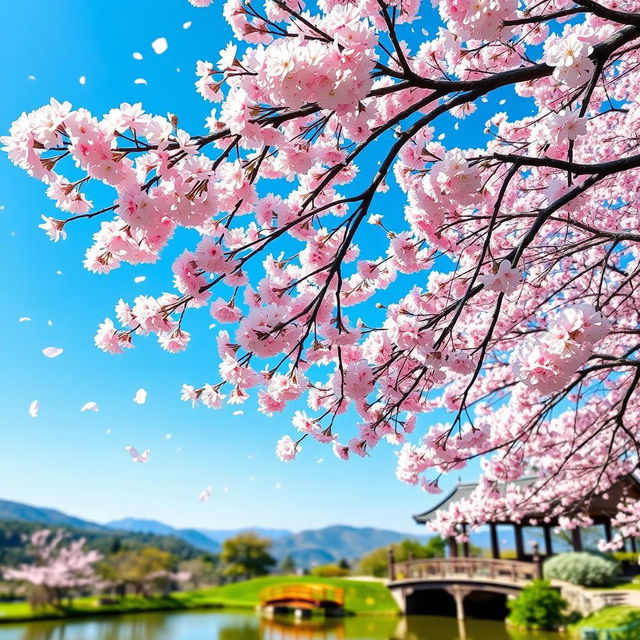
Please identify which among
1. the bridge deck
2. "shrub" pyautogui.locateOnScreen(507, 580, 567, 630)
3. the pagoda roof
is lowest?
"shrub" pyautogui.locateOnScreen(507, 580, 567, 630)

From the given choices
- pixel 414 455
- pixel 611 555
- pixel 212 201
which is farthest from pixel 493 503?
pixel 611 555

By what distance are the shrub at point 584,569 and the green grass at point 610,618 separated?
7.20 ft

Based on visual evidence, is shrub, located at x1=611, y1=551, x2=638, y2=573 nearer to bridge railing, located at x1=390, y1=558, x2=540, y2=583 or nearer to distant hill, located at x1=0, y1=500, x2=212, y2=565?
bridge railing, located at x1=390, y1=558, x2=540, y2=583

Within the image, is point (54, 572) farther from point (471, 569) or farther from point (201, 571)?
point (471, 569)

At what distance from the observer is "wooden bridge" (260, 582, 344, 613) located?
2330cm

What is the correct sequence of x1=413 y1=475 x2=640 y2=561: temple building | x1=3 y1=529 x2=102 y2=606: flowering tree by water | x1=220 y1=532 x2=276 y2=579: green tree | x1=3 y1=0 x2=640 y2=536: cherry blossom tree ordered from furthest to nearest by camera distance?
x1=220 y1=532 x2=276 y2=579: green tree, x1=3 y1=529 x2=102 y2=606: flowering tree by water, x1=413 y1=475 x2=640 y2=561: temple building, x1=3 y1=0 x2=640 y2=536: cherry blossom tree

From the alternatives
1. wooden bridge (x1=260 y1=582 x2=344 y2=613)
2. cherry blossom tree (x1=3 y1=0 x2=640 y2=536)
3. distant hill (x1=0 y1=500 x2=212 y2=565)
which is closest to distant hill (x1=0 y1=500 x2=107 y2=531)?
distant hill (x1=0 y1=500 x2=212 y2=565)

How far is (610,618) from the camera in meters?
11.2

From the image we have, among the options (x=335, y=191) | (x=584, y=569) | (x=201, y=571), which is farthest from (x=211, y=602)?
(x=335, y=191)

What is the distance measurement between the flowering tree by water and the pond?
3.01 meters

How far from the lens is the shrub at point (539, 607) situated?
13672 mm

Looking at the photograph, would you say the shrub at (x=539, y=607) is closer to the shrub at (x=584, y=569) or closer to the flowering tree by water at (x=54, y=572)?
the shrub at (x=584, y=569)

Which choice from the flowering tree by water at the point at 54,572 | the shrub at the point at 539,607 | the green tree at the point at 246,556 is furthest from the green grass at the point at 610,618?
the green tree at the point at 246,556

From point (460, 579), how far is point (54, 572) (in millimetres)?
19475
